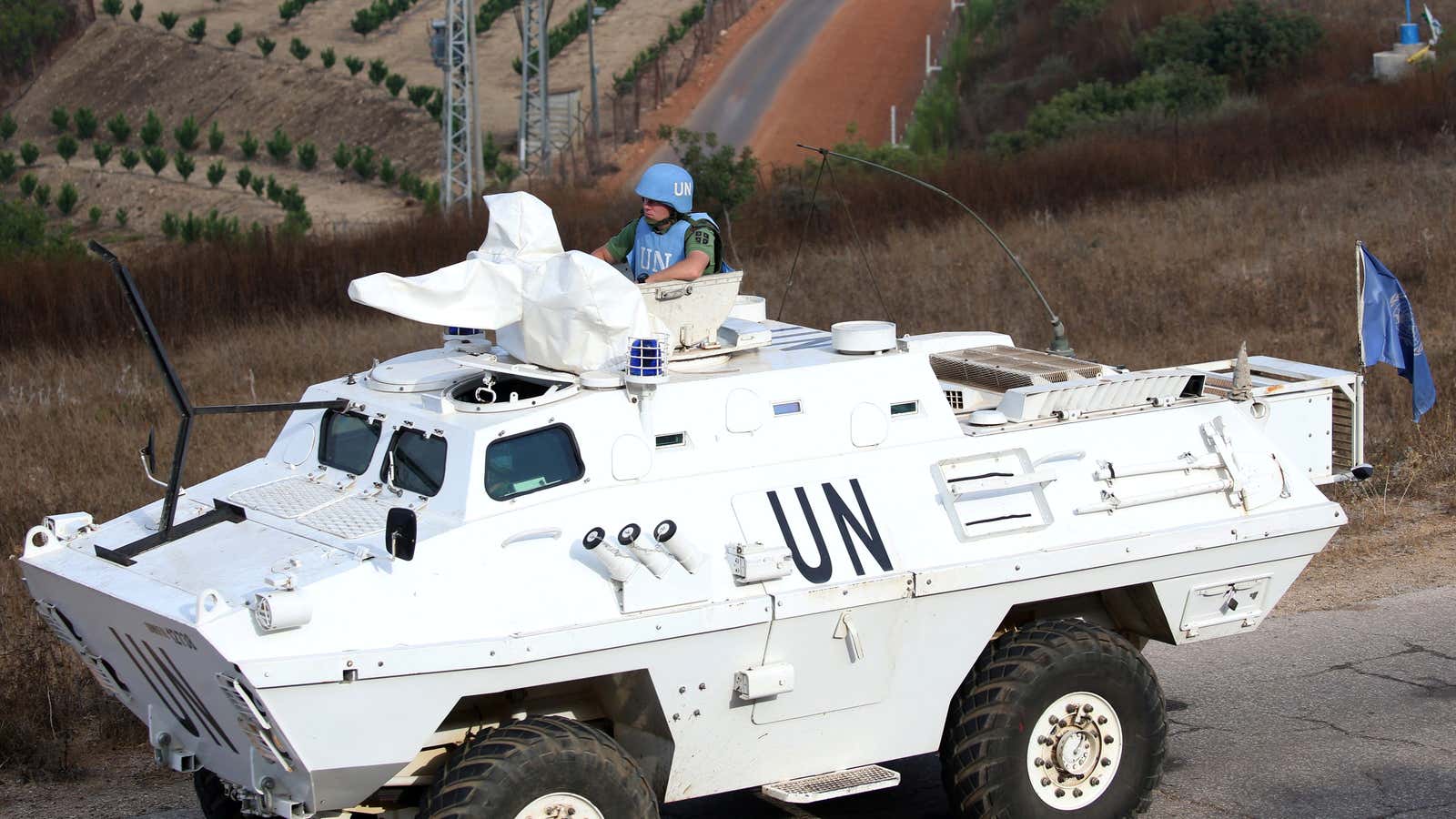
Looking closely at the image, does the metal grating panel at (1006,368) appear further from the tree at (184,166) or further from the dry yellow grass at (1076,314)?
the tree at (184,166)

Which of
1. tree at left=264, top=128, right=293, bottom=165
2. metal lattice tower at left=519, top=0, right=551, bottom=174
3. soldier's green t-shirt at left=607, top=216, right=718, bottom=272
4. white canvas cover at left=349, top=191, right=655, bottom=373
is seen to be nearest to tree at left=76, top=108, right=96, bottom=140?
tree at left=264, top=128, right=293, bottom=165

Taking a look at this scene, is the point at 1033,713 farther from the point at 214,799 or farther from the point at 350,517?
the point at 214,799

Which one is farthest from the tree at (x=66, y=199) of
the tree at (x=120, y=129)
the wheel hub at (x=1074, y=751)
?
the wheel hub at (x=1074, y=751)

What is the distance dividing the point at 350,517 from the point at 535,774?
4.74 ft

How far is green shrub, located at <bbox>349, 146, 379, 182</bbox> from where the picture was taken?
44594 millimetres

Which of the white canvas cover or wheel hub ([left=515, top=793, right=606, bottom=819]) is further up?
the white canvas cover

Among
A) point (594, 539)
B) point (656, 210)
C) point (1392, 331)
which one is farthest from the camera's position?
point (1392, 331)

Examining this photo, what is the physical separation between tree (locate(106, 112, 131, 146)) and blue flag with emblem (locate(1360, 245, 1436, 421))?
45.3m

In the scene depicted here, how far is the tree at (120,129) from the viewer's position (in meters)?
49.3

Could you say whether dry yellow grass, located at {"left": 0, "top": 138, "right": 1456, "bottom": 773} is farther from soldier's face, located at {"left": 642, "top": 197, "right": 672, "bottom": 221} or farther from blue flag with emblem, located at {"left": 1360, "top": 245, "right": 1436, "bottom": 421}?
soldier's face, located at {"left": 642, "top": 197, "right": 672, "bottom": 221}

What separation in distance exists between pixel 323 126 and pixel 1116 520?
46.2 metres

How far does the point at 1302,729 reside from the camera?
27.6 ft

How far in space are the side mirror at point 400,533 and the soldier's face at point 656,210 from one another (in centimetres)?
277

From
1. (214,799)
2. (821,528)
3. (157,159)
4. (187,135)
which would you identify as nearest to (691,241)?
(821,528)
